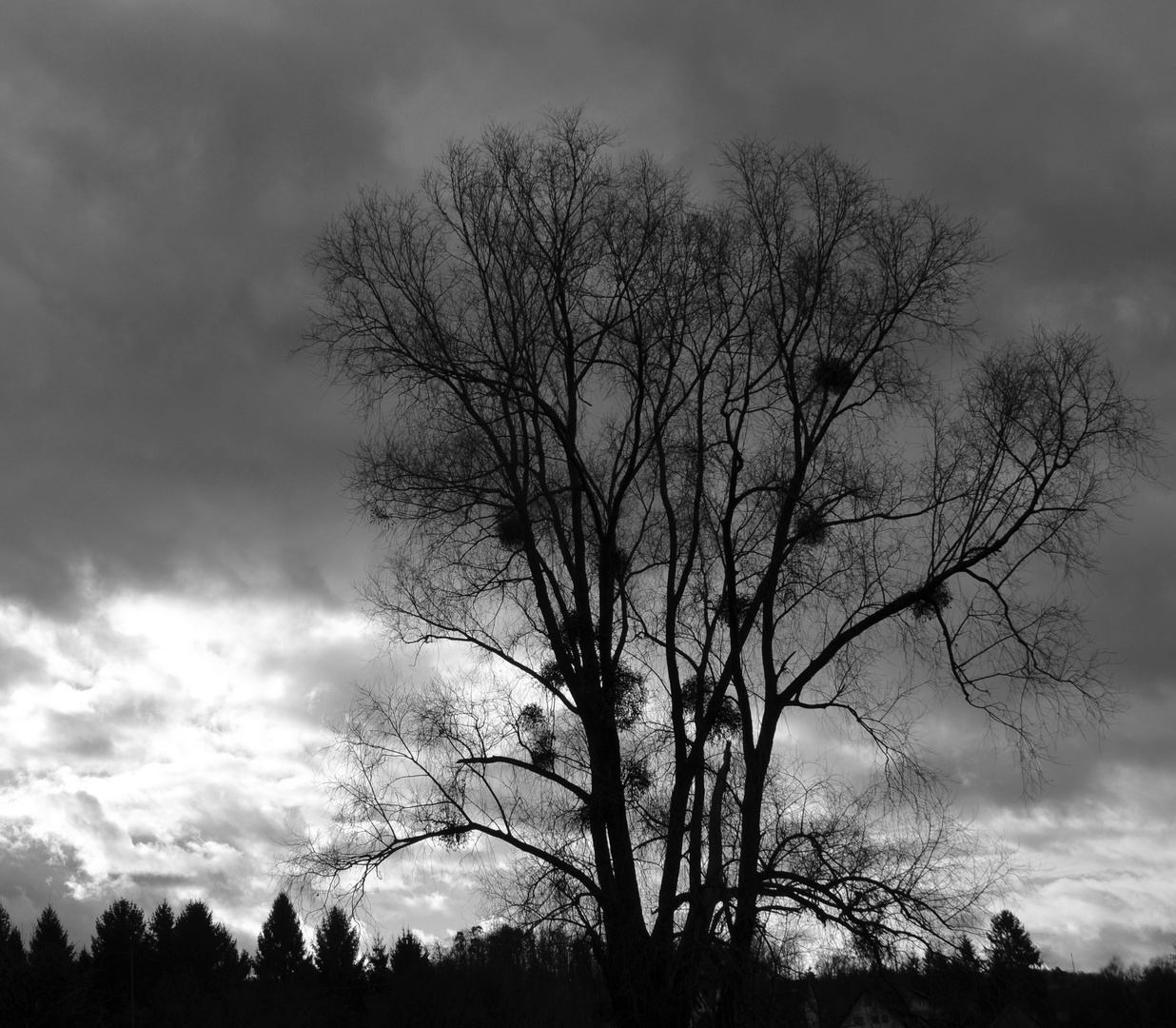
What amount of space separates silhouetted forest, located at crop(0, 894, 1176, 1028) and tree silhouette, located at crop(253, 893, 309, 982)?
0.13 metres

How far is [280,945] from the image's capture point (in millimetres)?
81688

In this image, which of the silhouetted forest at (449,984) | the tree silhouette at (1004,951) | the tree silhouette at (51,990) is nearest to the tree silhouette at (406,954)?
the silhouetted forest at (449,984)

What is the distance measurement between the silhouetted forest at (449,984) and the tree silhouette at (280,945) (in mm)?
132

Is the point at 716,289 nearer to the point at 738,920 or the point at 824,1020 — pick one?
the point at 738,920

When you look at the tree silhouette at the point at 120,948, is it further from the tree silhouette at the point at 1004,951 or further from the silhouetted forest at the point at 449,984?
the tree silhouette at the point at 1004,951

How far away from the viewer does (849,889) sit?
10367 mm

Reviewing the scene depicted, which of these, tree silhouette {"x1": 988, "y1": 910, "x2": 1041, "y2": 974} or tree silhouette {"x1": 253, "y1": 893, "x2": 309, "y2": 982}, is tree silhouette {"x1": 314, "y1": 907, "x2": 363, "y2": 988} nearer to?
tree silhouette {"x1": 253, "y1": 893, "x2": 309, "y2": 982}

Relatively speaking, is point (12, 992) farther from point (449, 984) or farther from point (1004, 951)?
point (1004, 951)

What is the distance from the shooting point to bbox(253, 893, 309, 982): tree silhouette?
254 feet

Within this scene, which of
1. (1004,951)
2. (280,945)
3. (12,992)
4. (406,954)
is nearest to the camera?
(1004,951)

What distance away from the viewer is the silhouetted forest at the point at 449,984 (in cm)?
1025

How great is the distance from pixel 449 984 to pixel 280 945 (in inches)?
1645

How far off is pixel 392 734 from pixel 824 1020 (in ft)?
16.6

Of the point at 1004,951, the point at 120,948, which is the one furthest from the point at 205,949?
the point at 1004,951
